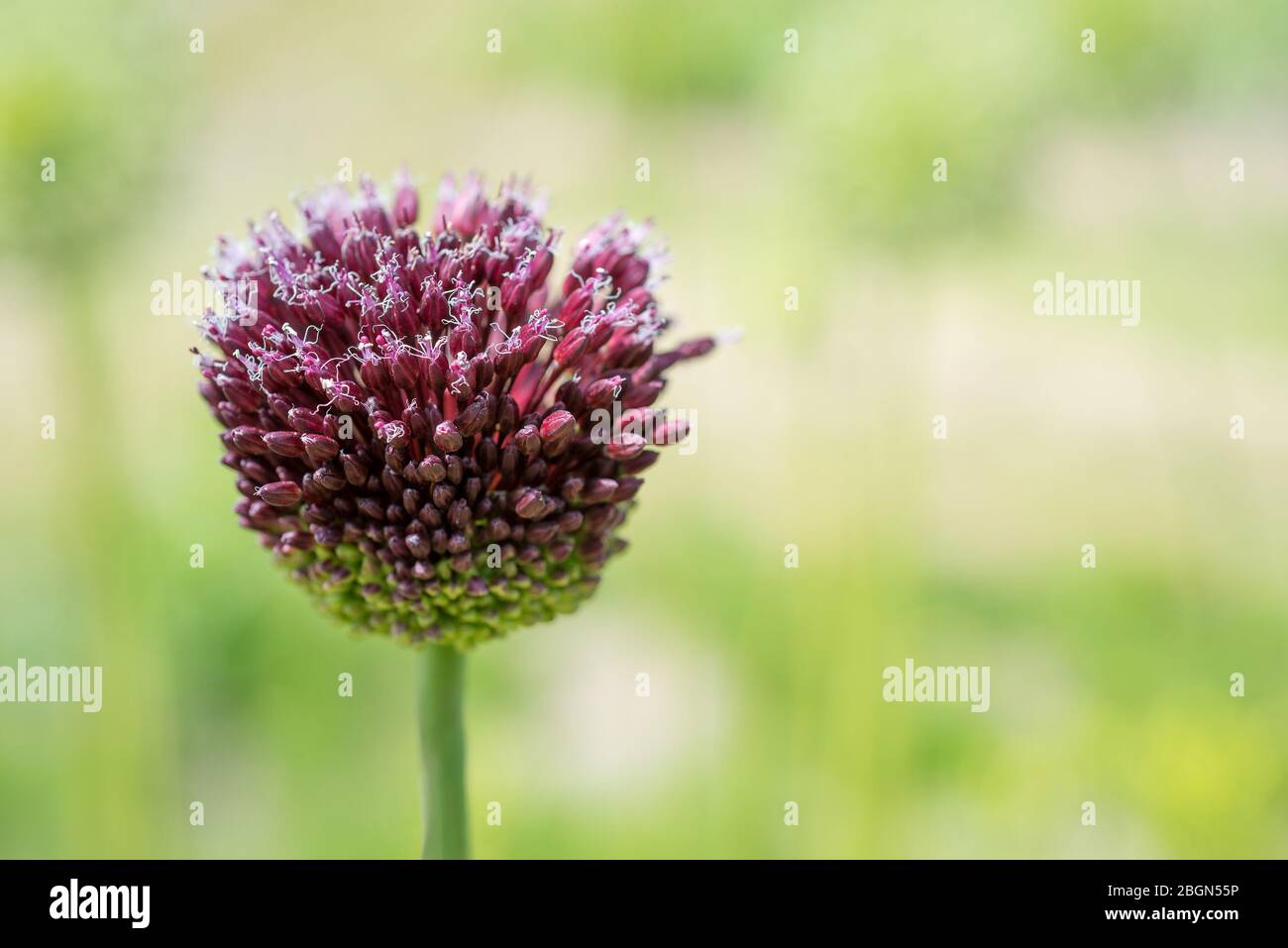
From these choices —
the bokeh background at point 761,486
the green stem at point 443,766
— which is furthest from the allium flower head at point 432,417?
the bokeh background at point 761,486

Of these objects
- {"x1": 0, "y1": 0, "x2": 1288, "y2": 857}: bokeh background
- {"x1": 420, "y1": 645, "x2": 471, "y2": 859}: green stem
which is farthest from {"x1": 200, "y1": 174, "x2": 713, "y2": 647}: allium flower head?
{"x1": 0, "y1": 0, "x2": 1288, "y2": 857}: bokeh background

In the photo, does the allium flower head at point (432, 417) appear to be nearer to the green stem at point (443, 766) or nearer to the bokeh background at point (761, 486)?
the green stem at point (443, 766)

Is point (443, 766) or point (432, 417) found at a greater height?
point (432, 417)

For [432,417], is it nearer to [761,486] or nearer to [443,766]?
[443,766]

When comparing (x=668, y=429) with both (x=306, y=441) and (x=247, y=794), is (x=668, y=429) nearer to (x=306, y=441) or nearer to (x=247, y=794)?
(x=306, y=441)

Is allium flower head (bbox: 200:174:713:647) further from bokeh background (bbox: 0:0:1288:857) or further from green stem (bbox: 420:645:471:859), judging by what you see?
bokeh background (bbox: 0:0:1288:857)

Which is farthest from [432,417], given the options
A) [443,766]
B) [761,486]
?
[761,486]
